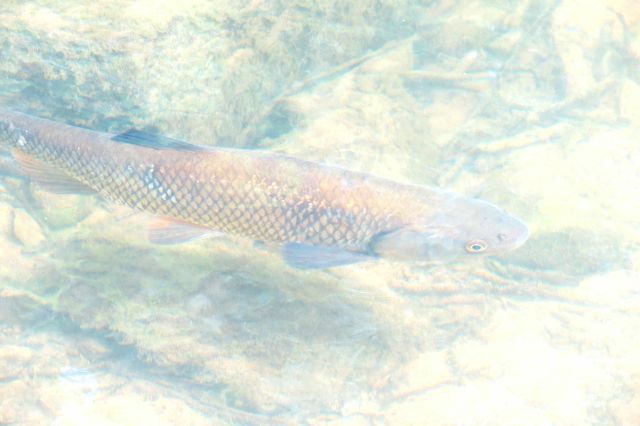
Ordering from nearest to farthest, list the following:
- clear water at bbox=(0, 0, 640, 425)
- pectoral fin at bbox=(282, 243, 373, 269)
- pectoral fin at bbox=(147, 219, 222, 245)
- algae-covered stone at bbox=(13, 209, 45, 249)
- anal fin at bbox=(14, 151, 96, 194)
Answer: pectoral fin at bbox=(282, 243, 373, 269) → pectoral fin at bbox=(147, 219, 222, 245) → anal fin at bbox=(14, 151, 96, 194) → clear water at bbox=(0, 0, 640, 425) → algae-covered stone at bbox=(13, 209, 45, 249)

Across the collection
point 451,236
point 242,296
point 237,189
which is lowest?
point 242,296

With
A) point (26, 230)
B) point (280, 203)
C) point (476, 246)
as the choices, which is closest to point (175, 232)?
point (280, 203)

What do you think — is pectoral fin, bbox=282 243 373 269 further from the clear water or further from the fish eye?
the clear water

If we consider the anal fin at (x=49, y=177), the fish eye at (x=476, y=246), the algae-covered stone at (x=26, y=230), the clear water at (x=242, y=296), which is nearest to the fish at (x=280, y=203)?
the fish eye at (x=476, y=246)

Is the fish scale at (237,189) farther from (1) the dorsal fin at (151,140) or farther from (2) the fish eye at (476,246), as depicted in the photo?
(2) the fish eye at (476,246)

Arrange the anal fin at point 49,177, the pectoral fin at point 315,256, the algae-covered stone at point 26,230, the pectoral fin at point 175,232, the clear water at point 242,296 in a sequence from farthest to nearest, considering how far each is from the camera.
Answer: the algae-covered stone at point 26,230
the clear water at point 242,296
the anal fin at point 49,177
the pectoral fin at point 175,232
the pectoral fin at point 315,256

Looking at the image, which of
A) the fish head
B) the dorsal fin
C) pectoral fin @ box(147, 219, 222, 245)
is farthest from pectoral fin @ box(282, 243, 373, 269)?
the dorsal fin

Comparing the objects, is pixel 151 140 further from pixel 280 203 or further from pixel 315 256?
pixel 315 256
